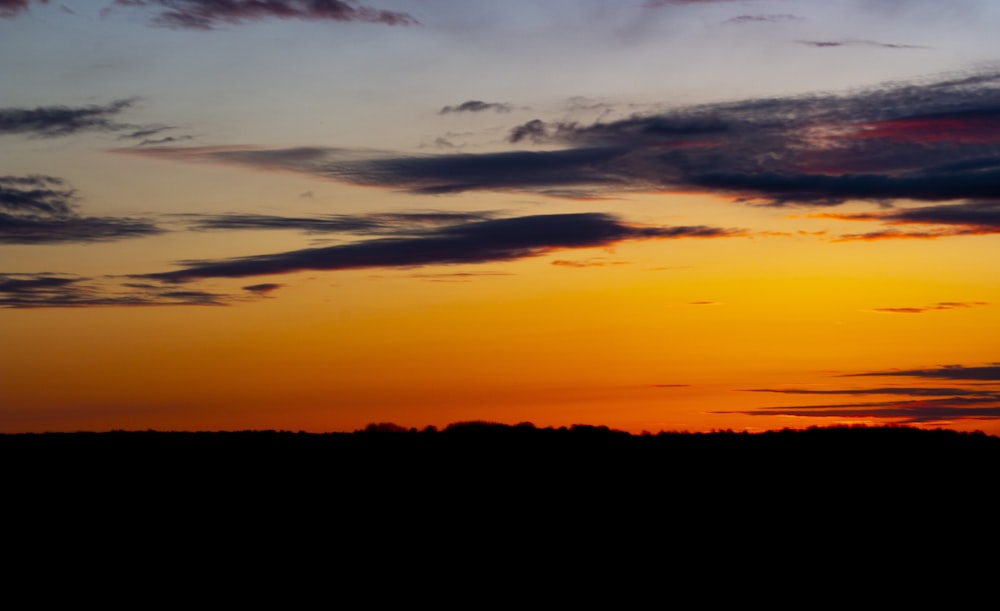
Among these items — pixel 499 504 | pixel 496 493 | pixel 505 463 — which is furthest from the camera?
pixel 505 463

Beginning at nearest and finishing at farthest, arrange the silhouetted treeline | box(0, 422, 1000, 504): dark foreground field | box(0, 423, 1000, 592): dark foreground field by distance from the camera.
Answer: box(0, 423, 1000, 592): dark foreground field < the silhouetted treeline < box(0, 422, 1000, 504): dark foreground field

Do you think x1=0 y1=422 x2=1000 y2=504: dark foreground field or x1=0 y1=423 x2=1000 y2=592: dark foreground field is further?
x1=0 y1=422 x2=1000 y2=504: dark foreground field

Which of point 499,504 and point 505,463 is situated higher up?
point 505,463

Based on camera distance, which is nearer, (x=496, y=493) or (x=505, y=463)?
(x=496, y=493)

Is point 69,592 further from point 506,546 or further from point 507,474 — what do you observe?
point 507,474

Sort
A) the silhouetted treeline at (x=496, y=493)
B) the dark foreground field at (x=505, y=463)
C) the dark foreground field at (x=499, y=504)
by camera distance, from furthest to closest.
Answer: the dark foreground field at (x=505, y=463)
the silhouetted treeline at (x=496, y=493)
the dark foreground field at (x=499, y=504)

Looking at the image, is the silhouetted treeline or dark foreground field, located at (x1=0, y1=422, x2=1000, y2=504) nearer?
the silhouetted treeline

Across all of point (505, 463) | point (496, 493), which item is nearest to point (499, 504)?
point (496, 493)

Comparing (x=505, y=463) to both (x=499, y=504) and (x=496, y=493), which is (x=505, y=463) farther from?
(x=499, y=504)

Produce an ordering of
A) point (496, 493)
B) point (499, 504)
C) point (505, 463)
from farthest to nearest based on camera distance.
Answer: point (505, 463) < point (496, 493) < point (499, 504)

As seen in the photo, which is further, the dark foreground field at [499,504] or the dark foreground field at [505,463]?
the dark foreground field at [505,463]

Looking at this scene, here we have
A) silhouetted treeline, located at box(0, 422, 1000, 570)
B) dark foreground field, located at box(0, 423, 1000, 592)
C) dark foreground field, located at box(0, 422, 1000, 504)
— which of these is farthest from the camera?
dark foreground field, located at box(0, 422, 1000, 504)

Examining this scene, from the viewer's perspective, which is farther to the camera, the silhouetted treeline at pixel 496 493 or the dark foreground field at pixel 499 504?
the silhouetted treeline at pixel 496 493

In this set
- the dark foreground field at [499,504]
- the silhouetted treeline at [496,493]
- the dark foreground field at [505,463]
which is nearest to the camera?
the dark foreground field at [499,504]
